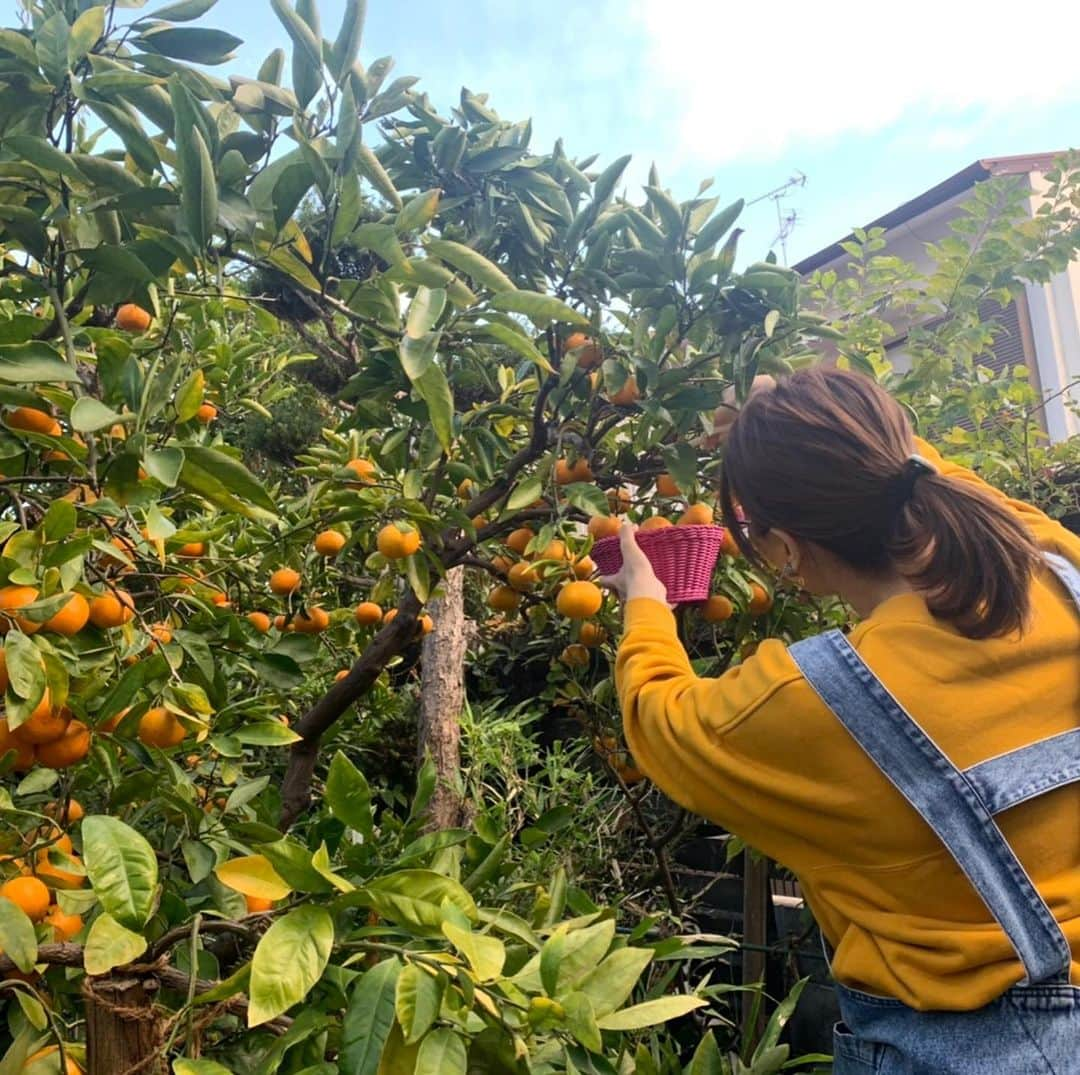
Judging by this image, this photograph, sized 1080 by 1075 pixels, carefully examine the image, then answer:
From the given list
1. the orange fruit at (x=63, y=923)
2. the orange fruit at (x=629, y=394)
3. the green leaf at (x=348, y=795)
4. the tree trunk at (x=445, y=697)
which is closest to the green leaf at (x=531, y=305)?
the orange fruit at (x=629, y=394)

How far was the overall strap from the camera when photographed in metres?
0.89

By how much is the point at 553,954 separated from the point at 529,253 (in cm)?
120

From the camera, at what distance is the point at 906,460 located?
3.48 ft

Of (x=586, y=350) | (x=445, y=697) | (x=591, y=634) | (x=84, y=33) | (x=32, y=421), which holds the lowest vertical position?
(x=445, y=697)

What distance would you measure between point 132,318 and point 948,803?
145cm

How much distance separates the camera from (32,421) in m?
1.22

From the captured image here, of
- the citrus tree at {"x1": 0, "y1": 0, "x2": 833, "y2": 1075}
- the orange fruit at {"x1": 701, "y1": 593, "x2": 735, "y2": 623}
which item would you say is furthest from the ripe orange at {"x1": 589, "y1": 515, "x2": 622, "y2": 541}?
the orange fruit at {"x1": 701, "y1": 593, "x2": 735, "y2": 623}

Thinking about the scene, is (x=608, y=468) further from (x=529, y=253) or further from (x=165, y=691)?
(x=165, y=691)

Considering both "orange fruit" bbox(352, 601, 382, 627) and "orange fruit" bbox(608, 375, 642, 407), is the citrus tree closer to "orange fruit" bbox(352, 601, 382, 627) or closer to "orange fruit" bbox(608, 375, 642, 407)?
"orange fruit" bbox(608, 375, 642, 407)

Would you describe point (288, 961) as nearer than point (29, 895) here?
Yes

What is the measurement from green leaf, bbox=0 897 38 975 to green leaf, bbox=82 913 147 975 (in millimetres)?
75

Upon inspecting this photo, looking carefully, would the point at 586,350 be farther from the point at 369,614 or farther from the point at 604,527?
the point at 369,614

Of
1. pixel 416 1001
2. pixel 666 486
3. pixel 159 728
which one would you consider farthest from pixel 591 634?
pixel 416 1001

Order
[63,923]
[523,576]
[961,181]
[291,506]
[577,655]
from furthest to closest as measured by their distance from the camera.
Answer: [961,181] < [577,655] < [291,506] < [523,576] < [63,923]
